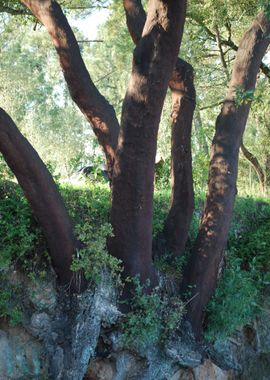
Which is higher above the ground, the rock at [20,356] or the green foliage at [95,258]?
the green foliage at [95,258]

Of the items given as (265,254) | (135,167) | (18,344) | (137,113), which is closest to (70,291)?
(18,344)

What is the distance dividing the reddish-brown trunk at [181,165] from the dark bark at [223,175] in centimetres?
37

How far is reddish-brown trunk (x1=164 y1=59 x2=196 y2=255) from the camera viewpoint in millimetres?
6941

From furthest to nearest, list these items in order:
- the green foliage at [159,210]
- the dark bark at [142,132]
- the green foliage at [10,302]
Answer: the green foliage at [159,210], the green foliage at [10,302], the dark bark at [142,132]

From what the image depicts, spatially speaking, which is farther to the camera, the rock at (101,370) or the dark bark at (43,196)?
the rock at (101,370)

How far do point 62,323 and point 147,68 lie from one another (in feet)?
9.58

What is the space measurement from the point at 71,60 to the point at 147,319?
3174mm

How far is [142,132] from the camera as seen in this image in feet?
18.2

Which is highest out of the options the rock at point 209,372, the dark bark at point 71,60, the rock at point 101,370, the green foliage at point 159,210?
the dark bark at point 71,60

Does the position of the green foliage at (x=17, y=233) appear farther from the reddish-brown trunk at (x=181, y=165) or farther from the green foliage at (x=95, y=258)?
the reddish-brown trunk at (x=181, y=165)

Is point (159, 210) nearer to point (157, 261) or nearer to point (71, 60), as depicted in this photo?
point (157, 261)

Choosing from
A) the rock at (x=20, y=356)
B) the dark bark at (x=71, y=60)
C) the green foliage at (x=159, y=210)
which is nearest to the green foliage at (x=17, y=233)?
the rock at (x=20, y=356)

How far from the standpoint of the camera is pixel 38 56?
110ft

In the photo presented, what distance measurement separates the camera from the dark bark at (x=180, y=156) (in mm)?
6945
